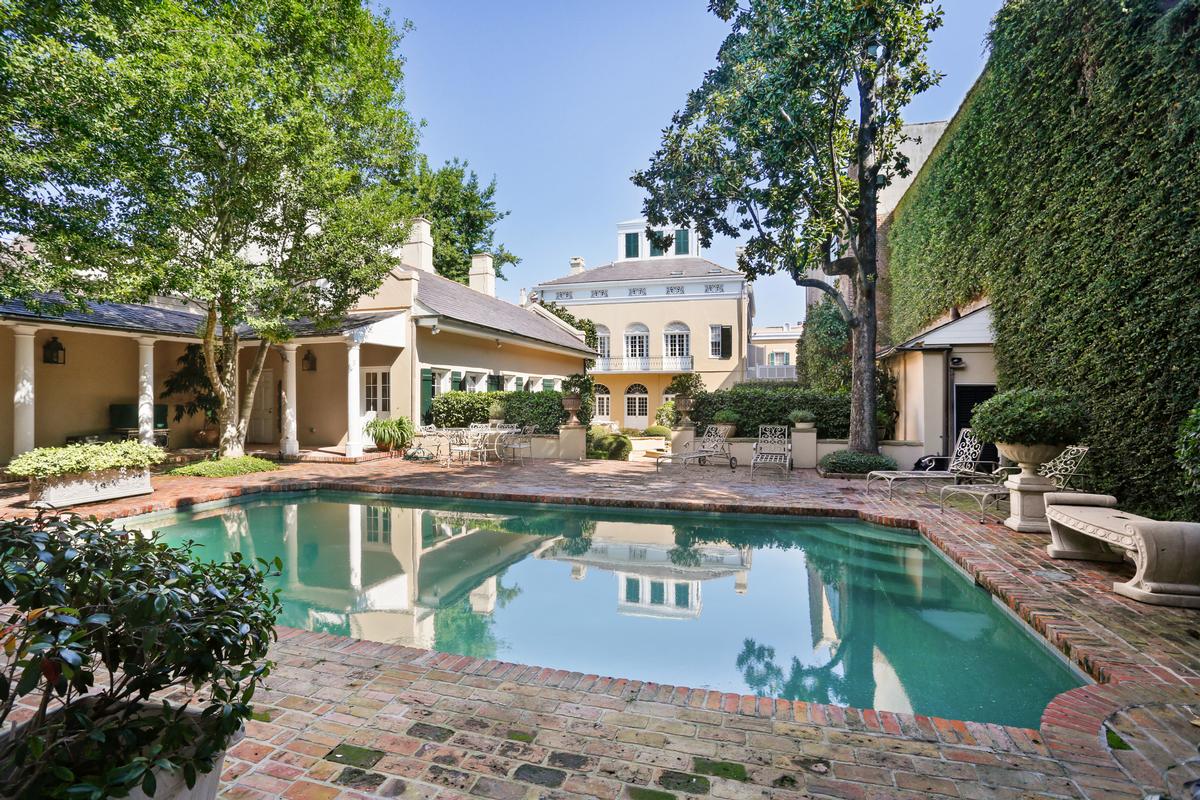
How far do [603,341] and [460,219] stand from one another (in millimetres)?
9727

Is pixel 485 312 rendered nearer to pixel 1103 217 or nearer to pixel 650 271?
pixel 650 271

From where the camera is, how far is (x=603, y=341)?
3064 cm

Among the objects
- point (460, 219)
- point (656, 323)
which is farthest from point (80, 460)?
point (656, 323)

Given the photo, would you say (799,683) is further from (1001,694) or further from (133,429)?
(133,429)

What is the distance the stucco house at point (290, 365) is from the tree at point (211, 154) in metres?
1.50

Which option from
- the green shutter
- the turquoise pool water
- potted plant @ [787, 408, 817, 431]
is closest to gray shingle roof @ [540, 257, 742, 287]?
potted plant @ [787, 408, 817, 431]

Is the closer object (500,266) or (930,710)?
(930,710)

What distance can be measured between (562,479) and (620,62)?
8556 millimetres

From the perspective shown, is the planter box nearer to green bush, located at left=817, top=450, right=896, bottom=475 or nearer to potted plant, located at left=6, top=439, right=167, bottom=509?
potted plant, located at left=6, top=439, right=167, bottom=509

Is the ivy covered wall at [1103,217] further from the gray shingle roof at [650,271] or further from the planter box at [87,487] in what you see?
the gray shingle roof at [650,271]

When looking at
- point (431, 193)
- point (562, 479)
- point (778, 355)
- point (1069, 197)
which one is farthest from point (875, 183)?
point (778, 355)

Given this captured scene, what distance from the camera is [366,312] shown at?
15.4 m

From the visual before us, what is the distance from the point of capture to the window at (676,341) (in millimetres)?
29703

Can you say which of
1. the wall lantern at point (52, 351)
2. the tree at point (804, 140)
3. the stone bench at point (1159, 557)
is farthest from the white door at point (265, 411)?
the stone bench at point (1159, 557)
